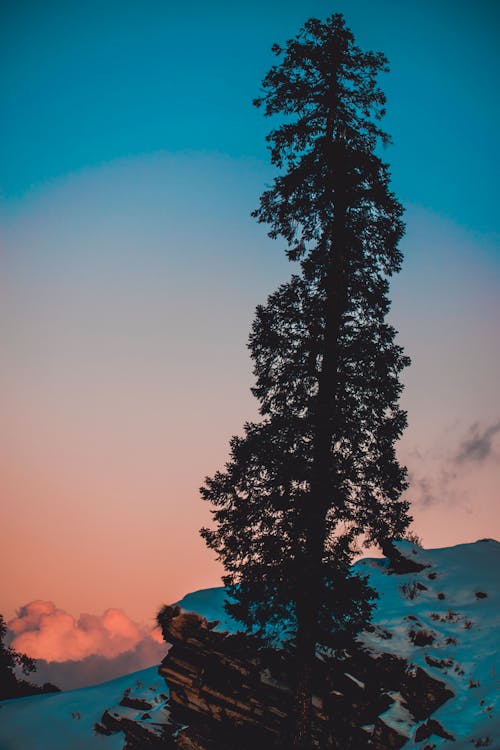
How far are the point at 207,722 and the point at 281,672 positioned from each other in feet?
8.19

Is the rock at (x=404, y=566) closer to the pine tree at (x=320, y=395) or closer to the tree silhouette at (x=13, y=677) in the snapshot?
the pine tree at (x=320, y=395)

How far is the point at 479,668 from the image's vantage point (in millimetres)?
13234

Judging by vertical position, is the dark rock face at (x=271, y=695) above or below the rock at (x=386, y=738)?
above

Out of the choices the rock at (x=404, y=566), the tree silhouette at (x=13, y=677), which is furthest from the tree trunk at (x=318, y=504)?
the tree silhouette at (x=13, y=677)

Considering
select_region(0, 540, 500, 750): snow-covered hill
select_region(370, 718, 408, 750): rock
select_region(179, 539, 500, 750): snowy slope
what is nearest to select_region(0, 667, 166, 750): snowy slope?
select_region(0, 540, 500, 750): snow-covered hill

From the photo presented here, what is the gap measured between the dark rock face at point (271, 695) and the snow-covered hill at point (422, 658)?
37 cm

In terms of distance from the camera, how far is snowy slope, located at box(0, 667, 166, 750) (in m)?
16.5

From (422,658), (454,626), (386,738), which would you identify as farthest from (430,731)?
(454,626)

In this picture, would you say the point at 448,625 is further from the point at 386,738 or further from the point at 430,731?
the point at 386,738

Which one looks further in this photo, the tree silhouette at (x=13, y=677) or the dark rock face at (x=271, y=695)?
the tree silhouette at (x=13, y=677)

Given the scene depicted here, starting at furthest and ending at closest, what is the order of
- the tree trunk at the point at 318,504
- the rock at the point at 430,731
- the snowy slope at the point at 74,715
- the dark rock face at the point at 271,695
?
the snowy slope at the point at 74,715
the dark rock face at the point at 271,695
the rock at the point at 430,731
the tree trunk at the point at 318,504

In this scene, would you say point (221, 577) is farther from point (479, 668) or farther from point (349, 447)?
point (479, 668)

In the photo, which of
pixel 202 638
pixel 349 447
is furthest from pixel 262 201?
pixel 202 638

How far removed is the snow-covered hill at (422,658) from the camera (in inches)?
469
